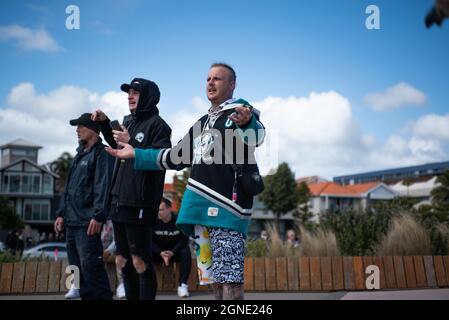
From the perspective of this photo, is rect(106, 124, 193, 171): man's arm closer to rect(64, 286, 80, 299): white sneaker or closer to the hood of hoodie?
the hood of hoodie

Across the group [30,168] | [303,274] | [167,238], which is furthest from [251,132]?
[30,168]

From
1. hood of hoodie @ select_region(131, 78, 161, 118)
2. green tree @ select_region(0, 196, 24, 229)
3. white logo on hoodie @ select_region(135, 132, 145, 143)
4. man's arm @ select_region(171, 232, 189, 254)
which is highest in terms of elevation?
green tree @ select_region(0, 196, 24, 229)

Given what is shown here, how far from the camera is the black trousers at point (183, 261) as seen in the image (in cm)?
714

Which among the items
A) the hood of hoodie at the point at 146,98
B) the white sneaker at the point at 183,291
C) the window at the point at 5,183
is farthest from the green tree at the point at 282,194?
the hood of hoodie at the point at 146,98

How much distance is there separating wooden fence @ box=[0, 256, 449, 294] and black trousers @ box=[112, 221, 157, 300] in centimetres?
334

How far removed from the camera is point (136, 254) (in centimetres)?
397

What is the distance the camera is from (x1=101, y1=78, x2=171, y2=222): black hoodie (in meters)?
4.03

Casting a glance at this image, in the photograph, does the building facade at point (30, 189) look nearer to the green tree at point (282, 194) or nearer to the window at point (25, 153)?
the window at point (25, 153)

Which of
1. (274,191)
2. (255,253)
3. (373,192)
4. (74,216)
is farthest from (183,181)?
(373,192)

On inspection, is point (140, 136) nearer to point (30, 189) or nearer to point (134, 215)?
point (134, 215)

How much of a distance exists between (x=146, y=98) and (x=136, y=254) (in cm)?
137

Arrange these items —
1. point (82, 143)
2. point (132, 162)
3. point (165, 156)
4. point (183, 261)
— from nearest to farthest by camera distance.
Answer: point (165, 156) < point (132, 162) < point (82, 143) < point (183, 261)

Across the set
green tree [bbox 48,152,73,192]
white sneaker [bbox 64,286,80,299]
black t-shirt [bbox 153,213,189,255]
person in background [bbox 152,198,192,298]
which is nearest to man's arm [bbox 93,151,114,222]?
white sneaker [bbox 64,286,80,299]
